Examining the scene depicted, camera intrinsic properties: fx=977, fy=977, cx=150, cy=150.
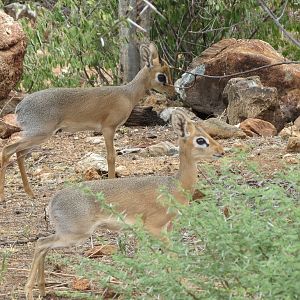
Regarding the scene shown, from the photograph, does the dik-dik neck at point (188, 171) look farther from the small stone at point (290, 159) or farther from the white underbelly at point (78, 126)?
the white underbelly at point (78, 126)

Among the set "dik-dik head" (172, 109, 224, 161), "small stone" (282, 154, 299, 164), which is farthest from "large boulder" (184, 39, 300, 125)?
"dik-dik head" (172, 109, 224, 161)

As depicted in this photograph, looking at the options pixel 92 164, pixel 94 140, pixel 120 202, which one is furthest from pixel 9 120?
pixel 120 202

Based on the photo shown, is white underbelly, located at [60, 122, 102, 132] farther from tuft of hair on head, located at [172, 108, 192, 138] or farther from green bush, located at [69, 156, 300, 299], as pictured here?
green bush, located at [69, 156, 300, 299]

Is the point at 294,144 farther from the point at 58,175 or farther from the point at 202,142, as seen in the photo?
the point at 202,142

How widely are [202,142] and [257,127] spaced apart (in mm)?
3940

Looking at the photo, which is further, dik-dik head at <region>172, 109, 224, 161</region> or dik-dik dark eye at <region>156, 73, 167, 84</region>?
dik-dik dark eye at <region>156, 73, 167, 84</region>

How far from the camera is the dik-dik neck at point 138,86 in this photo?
30.9 feet

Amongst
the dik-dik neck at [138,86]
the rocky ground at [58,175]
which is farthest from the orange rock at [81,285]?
the dik-dik neck at [138,86]

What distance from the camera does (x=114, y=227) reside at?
554 centimetres

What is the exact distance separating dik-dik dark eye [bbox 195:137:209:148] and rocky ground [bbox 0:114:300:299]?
0.62 ft

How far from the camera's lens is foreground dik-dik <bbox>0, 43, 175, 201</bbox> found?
28.3 ft

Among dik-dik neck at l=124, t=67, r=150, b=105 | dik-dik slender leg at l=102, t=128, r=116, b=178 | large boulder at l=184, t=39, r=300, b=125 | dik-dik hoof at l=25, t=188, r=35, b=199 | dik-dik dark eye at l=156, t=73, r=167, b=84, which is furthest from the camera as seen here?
large boulder at l=184, t=39, r=300, b=125

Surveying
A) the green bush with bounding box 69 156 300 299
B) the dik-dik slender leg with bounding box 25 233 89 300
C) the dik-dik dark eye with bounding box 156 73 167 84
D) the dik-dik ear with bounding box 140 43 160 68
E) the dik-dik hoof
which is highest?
the green bush with bounding box 69 156 300 299

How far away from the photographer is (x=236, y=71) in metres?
11.5
